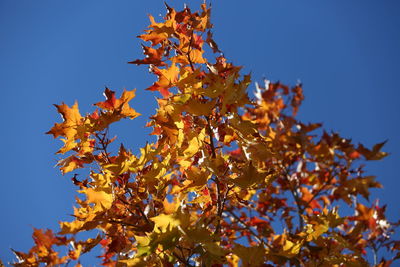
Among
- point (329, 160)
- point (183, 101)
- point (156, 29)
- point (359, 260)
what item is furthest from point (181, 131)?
point (329, 160)

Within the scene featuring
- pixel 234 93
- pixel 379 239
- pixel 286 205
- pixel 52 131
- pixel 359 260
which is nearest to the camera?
pixel 234 93

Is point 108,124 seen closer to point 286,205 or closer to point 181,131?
point 181,131

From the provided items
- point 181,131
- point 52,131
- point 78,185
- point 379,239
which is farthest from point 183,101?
point 379,239

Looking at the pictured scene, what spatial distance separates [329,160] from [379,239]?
1650 millimetres

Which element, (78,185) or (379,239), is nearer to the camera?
(78,185)

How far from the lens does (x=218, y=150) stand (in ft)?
5.91

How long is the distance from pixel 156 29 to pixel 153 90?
0.36 m

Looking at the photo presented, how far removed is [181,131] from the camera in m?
1.67

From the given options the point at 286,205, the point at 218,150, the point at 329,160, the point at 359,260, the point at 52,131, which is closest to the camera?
the point at 52,131

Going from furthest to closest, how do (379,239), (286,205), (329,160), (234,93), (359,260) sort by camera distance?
1. (379,239)
2. (286,205)
3. (329,160)
4. (359,260)
5. (234,93)

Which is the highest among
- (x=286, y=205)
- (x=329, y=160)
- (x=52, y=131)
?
(x=329, y=160)

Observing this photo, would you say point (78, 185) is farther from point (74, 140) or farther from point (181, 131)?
point (181, 131)

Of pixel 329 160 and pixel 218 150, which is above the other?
pixel 329 160

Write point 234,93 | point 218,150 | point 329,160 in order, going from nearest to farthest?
point 234,93, point 218,150, point 329,160
